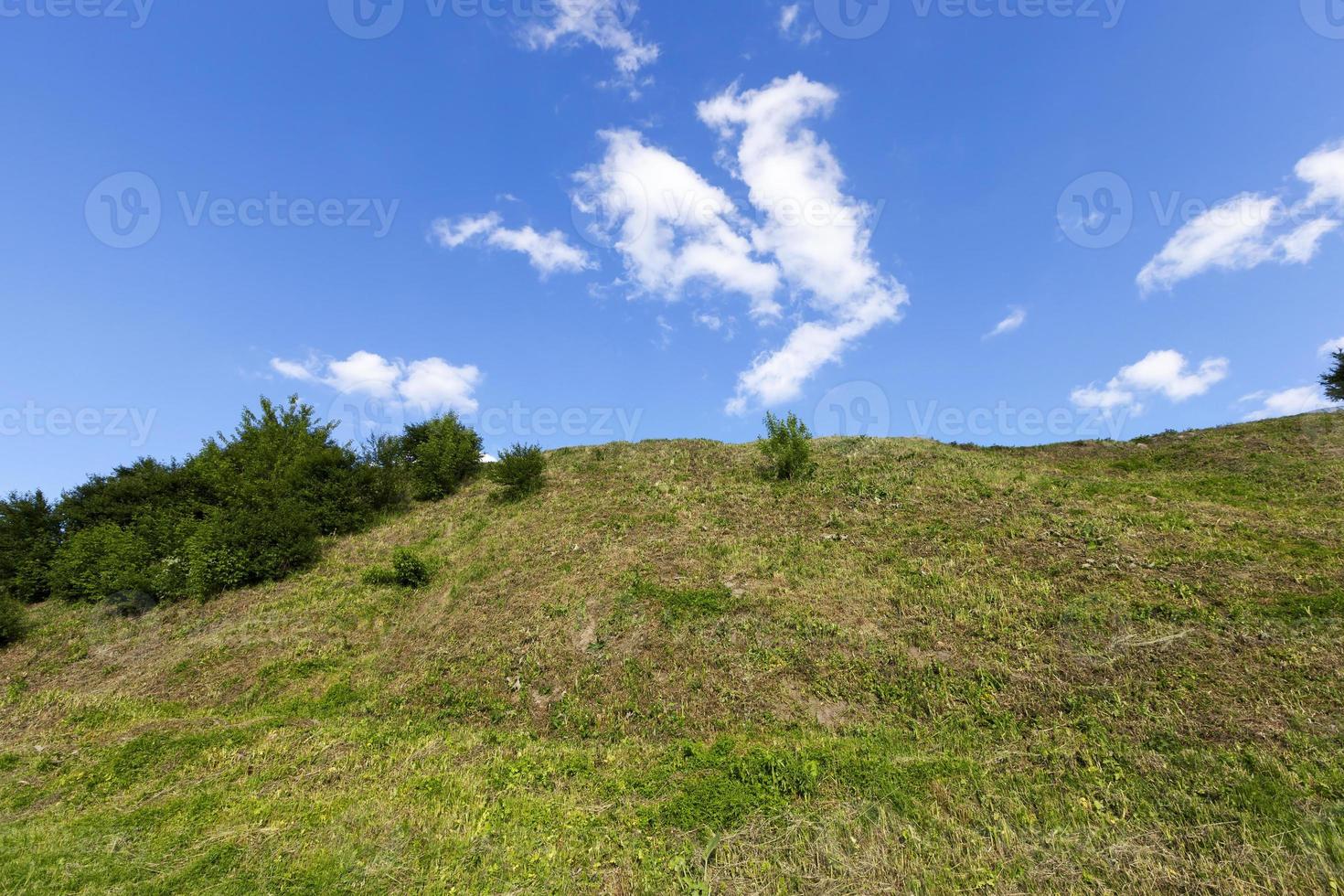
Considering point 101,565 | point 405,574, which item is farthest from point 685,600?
point 101,565

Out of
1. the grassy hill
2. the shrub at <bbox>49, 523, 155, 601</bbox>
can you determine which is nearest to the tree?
the grassy hill

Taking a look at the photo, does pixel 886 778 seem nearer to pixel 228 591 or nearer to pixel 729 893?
pixel 729 893

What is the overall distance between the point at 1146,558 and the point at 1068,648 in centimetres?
502

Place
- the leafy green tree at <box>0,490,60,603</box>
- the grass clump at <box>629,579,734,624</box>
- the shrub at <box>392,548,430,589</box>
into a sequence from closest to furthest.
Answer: the grass clump at <box>629,579,734,624</box> → the shrub at <box>392,548,430,589</box> → the leafy green tree at <box>0,490,60,603</box>

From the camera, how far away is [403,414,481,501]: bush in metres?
29.1

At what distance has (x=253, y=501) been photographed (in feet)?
79.2

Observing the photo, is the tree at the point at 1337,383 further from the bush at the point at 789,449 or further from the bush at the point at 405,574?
the bush at the point at 405,574

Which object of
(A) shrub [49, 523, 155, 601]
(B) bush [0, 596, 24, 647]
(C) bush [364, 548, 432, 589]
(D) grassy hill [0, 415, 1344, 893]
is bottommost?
(D) grassy hill [0, 415, 1344, 893]

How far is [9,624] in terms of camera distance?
18344mm

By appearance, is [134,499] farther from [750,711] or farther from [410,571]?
[750,711]

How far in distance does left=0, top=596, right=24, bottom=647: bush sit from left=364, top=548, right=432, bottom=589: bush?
11725mm

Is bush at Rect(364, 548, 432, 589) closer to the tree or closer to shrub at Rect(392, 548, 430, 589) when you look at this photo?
shrub at Rect(392, 548, 430, 589)

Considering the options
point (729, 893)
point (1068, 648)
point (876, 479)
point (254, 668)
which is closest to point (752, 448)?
point (876, 479)

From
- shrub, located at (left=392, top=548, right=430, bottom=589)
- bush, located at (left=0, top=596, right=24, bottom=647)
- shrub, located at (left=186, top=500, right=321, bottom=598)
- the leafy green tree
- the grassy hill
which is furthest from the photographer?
the leafy green tree
